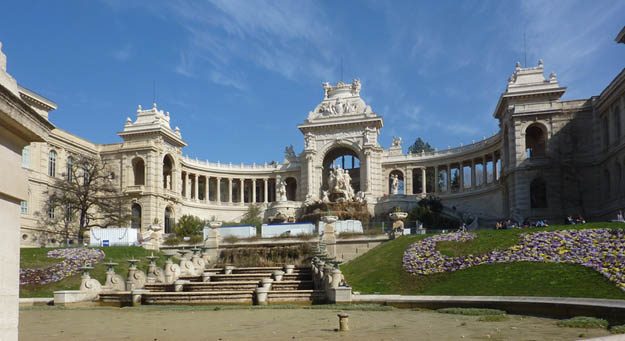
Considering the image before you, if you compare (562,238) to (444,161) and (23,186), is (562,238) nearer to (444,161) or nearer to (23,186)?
(23,186)

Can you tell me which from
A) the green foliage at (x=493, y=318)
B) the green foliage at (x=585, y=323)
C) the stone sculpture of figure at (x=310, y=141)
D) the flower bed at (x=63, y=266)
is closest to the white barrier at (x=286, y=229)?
the flower bed at (x=63, y=266)

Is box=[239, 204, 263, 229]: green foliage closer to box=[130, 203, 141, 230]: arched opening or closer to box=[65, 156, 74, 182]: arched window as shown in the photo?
Answer: box=[130, 203, 141, 230]: arched opening

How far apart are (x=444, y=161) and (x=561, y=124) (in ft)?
74.0

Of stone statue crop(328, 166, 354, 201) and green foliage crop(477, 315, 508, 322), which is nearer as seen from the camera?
green foliage crop(477, 315, 508, 322)

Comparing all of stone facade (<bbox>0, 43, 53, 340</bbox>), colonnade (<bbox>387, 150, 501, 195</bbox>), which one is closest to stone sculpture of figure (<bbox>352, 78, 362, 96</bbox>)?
colonnade (<bbox>387, 150, 501, 195</bbox>)

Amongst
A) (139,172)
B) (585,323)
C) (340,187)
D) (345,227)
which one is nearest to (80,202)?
(139,172)

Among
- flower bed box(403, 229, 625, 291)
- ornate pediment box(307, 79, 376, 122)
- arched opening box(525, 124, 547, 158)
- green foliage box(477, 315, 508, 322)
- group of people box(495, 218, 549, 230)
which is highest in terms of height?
ornate pediment box(307, 79, 376, 122)

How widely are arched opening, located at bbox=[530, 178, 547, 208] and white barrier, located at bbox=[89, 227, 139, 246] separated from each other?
39001 mm

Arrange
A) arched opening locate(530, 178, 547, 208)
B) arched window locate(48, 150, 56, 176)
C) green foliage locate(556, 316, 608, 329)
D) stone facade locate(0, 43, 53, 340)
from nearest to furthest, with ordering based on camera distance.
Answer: stone facade locate(0, 43, 53, 340), green foliage locate(556, 316, 608, 329), arched opening locate(530, 178, 547, 208), arched window locate(48, 150, 56, 176)

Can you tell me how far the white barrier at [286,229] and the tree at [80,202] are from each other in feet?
72.5

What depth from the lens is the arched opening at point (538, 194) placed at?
55.1 metres

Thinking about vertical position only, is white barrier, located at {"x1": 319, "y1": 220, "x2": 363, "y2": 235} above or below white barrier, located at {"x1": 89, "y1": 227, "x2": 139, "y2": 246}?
above

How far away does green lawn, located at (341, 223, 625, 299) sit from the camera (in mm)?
20766

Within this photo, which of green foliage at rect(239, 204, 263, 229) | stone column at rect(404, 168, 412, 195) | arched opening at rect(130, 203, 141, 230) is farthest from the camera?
stone column at rect(404, 168, 412, 195)
